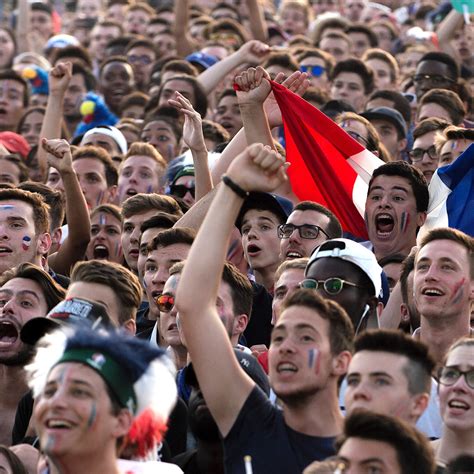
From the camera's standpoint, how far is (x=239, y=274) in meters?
7.54

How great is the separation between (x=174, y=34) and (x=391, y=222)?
801 cm

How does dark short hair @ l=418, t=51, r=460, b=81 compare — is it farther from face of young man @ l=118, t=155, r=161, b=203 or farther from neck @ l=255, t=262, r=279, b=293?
neck @ l=255, t=262, r=279, b=293

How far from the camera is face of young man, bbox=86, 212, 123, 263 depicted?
10148 millimetres

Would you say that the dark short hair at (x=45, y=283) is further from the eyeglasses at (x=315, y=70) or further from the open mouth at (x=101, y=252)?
the eyeglasses at (x=315, y=70)

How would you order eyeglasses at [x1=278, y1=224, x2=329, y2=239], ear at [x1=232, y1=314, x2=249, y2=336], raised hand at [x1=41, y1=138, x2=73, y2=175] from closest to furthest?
1. ear at [x1=232, y1=314, x2=249, y2=336]
2. eyeglasses at [x1=278, y1=224, x2=329, y2=239]
3. raised hand at [x1=41, y1=138, x2=73, y2=175]

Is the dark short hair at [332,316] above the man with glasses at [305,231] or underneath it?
underneath

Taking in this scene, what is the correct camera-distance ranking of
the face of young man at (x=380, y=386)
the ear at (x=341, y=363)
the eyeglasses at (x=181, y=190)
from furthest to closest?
the eyeglasses at (x=181, y=190)
the ear at (x=341, y=363)
the face of young man at (x=380, y=386)

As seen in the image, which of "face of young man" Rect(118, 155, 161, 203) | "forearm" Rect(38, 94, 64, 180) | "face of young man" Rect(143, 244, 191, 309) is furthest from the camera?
"forearm" Rect(38, 94, 64, 180)

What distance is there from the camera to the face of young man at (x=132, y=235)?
941cm

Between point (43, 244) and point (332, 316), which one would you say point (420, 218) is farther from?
point (332, 316)

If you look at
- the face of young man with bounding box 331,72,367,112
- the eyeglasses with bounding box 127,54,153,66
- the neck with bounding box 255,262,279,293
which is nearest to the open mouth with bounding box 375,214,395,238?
the neck with bounding box 255,262,279,293

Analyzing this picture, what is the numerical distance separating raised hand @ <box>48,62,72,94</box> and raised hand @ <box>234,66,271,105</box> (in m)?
2.82

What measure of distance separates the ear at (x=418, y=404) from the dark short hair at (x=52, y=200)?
4143 mm

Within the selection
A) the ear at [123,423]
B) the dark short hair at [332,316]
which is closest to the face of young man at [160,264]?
the dark short hair at [332,316]
